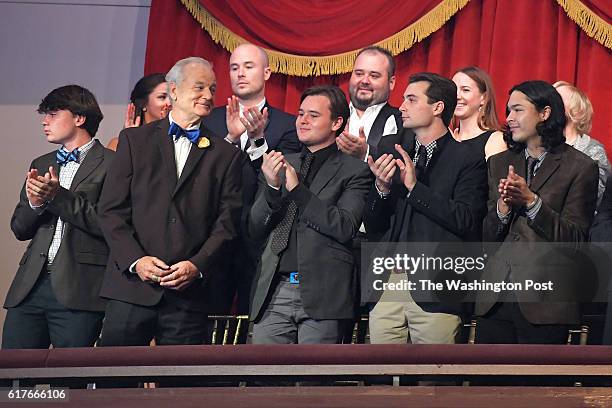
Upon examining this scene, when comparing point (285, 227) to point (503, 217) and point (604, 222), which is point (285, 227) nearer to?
point (503, 217)

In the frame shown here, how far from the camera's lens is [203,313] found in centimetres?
394

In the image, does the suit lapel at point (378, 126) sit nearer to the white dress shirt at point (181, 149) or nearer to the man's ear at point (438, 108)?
the man's ear at point (438, 108)

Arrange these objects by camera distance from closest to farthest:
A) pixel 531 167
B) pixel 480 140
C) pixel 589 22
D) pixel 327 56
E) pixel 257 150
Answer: pixel 531 167 < pixel 257 150 < pixel 480 140 < pixel 589 22 < pixel 327 56

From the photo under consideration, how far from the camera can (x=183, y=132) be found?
410cm

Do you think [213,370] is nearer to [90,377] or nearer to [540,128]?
[90,377]

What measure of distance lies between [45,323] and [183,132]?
90 cm

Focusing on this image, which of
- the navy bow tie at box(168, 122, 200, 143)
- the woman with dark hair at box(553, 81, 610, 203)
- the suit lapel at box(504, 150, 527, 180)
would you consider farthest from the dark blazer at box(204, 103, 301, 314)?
the woman with dark hair at box(553, 81, 610, 203)

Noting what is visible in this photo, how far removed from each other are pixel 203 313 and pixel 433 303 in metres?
0.81

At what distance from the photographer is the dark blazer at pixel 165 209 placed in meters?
3.88

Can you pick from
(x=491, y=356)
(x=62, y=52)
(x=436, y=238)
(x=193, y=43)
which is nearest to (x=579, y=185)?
(x=436, y=238)

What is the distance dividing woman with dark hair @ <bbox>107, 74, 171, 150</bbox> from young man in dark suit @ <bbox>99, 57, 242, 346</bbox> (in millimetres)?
637

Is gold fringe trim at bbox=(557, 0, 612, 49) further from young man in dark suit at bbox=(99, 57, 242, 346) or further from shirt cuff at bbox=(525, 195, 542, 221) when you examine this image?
young man in dark suit at bbox=(99, 57, 242, 346)

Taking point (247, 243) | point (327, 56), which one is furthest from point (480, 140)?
point (327, 56)

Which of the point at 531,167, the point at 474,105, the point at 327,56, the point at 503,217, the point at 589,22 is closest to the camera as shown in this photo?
the point at 503,217
